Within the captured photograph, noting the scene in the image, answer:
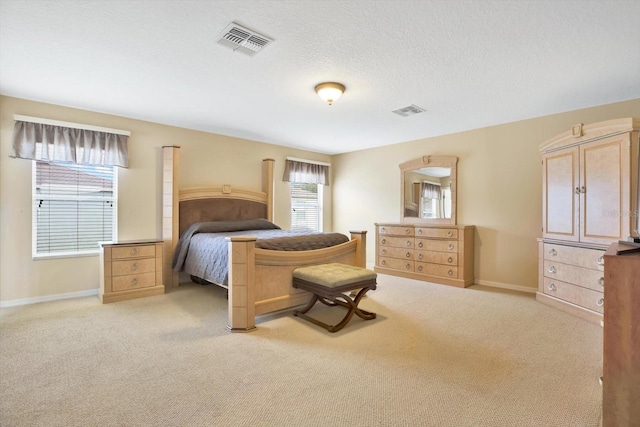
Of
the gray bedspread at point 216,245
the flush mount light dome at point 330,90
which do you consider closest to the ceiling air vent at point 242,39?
the flush mount light dome at point 330,90

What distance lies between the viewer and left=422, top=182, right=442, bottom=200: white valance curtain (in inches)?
206

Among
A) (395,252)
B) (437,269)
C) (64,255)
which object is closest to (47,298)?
(64,255)

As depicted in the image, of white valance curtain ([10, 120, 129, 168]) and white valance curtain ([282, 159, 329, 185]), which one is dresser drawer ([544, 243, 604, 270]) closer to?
white valance curtain ([282, 159, 329, 185])

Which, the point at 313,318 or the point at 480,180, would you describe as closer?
the point at 313,318

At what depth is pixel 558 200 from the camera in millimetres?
3482

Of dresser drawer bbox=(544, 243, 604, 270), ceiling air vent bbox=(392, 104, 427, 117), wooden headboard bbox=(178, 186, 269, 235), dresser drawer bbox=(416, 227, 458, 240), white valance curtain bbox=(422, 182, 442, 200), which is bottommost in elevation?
dresser drawer bbox=(544, 243, 604, 270)

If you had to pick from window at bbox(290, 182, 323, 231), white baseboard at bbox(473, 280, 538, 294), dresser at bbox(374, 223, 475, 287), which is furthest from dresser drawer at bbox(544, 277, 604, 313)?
window at bbox(290, 182, 323, 231)

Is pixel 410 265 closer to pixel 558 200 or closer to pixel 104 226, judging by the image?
pixel 558 200

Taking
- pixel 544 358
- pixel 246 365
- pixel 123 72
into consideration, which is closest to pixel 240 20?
pixel 123 72

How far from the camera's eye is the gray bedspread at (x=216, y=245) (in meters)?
3.29

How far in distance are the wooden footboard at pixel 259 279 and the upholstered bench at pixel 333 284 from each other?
11 cm

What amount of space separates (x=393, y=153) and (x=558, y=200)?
2878 mm

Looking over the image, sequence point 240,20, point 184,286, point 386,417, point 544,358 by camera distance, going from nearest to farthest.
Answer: point 386,417 → point 240,20 → point 544,358 → point 184,286

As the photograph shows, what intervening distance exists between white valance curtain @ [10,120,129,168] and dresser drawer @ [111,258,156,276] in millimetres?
1312
